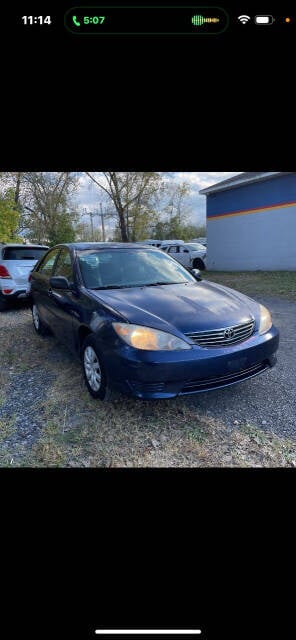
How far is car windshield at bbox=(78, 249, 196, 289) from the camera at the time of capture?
10.4 ft

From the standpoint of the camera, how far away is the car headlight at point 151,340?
7.37 feet

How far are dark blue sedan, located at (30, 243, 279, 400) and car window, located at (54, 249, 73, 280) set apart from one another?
2cm

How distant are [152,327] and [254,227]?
12.3 metres

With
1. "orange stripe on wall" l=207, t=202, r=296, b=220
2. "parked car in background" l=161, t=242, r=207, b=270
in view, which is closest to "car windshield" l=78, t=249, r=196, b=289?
"orange stripe on wall" l=207, t=202, r=296, b=220

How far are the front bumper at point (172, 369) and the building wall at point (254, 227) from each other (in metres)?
11.2

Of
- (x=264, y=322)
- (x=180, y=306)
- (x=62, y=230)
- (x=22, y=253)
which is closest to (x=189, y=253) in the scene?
(x=22, y=253)

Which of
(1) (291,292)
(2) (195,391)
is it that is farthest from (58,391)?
(1) (291,292)

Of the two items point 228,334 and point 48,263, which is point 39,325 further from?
point 228,334

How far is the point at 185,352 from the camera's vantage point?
224cm

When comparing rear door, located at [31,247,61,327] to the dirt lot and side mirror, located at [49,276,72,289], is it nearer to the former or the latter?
side mirror, located at [49,276,72,289]

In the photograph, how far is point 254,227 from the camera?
517 inches
